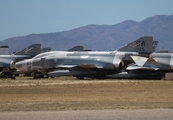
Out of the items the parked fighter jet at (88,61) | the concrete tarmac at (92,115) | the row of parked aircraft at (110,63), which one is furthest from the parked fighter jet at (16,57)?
the concrete tarmac at (92,115)

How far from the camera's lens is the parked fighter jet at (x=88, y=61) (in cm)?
5112

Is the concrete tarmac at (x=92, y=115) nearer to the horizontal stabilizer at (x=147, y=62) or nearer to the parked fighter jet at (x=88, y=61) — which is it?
the horizontal stabilizer at (x=147, y=62)

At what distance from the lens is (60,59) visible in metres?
54.8

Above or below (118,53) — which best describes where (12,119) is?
below

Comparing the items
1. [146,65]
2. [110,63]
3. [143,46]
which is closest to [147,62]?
[146,65]

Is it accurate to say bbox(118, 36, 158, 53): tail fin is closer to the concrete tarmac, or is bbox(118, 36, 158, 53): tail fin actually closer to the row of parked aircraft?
the row of parked aircraft

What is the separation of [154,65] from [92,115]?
32329 mm

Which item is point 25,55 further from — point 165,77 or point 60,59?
point 165,77

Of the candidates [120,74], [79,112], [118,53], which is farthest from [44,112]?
[118,53]

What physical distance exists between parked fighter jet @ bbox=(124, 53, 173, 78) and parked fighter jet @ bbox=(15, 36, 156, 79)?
258 cm

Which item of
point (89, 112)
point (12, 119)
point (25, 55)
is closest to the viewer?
point (12, 119)

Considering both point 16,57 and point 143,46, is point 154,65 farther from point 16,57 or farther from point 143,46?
point 16,57

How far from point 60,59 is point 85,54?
10.8 ft

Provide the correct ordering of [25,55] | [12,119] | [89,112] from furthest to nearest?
[25,55]
[89,112]
[12,119]
